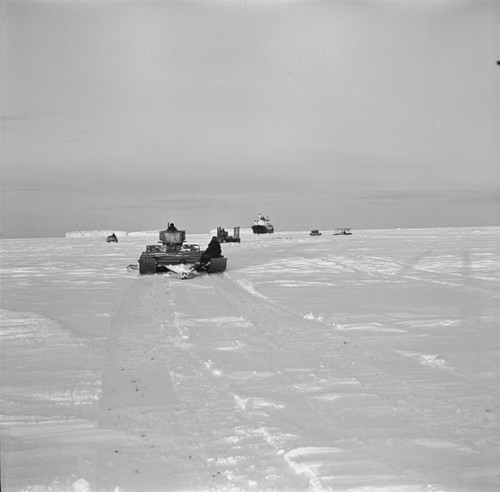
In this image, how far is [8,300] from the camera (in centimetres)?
988

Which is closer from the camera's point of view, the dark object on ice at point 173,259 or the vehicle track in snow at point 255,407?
the vehicle track in snow at point 255,407

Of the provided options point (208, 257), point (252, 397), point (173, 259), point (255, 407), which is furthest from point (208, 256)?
point (255, 407)

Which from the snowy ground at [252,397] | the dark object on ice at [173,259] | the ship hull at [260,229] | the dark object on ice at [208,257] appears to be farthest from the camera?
the ship hull at [260,229]

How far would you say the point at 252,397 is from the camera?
4.06m

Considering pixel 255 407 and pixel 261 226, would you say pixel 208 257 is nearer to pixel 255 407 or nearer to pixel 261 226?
pixel 255 407

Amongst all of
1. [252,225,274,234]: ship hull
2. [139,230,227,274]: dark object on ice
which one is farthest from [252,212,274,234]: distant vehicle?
[139,230,227,274]: dark object on ice

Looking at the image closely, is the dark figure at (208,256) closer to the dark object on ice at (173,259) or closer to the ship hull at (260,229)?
the dark object on ice at (173,259)

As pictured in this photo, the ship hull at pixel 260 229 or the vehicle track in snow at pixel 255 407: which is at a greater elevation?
the ship hull at pixel 260 229

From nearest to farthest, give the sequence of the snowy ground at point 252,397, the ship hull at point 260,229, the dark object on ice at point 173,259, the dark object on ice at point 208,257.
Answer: the snowy ground at point 252,397, the dark object on ice at point 173,259, the dark object on ice at point 208,257, the ship hull at point 260,229

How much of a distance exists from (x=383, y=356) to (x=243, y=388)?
1899 mm

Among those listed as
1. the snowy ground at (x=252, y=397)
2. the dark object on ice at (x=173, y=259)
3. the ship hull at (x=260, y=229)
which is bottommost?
the snowy ground at (x=252, y=397)

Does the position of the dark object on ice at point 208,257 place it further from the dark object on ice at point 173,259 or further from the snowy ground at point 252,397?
the snowy ground at point 252,397

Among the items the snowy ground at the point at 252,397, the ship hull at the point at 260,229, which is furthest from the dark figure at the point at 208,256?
the ship hull at the point at 260,229

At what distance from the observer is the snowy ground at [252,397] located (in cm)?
288
